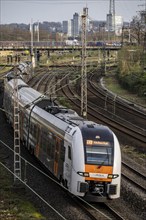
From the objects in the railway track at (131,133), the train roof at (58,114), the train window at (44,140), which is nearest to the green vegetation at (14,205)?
the train window at (44,140)

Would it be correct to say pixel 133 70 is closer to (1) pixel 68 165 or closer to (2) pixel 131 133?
(2) pixel 131 133

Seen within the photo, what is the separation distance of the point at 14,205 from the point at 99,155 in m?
4.00

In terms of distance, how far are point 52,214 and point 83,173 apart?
6.53 feet

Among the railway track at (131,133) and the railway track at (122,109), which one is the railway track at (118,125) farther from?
the railway track at (122,109)

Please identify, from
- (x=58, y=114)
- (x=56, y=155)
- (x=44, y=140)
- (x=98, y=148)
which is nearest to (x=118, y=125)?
(x=58, y=114)

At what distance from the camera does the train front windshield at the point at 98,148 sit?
59.2 ft

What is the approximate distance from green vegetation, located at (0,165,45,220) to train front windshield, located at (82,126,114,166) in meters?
2.97

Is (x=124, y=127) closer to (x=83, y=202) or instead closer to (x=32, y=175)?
(x=32, y=175)

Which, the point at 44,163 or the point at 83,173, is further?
the point at 44,163

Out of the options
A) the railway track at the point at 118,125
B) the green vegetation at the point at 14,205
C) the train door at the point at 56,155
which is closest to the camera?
the green vegetation at the point at 14,205

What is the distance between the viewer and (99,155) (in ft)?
59.5

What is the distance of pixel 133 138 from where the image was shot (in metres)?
32.8

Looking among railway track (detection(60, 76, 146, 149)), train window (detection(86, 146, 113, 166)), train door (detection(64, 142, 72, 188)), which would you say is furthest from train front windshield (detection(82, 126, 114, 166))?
railway track (detection(60, 76, 146, 149))

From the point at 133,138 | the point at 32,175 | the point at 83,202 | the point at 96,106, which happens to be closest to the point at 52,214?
the point at 83,202
